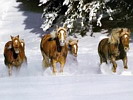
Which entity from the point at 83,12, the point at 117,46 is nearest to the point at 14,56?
the point at 117,46

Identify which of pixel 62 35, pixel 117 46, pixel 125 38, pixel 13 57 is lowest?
pixel 13 57

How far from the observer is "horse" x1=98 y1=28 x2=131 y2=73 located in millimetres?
11742

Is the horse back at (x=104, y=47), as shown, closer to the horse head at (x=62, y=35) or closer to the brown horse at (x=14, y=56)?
the horse head at (x=62, y=35)

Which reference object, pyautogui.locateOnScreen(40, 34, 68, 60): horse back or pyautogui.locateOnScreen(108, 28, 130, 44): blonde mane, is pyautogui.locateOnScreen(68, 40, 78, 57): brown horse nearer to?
pyautogui.locateOnScreen(40, 34, 68, 60): horse back

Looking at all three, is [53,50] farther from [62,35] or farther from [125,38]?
[125,38]

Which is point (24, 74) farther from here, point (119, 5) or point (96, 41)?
point (119, 5)

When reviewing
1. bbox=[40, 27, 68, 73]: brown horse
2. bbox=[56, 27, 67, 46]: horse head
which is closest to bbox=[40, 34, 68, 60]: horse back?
bbox=[40, 27, 68, 73]: brown horse

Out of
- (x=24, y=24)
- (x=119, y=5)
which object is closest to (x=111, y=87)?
(x=119, y=5)

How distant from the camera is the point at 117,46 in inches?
481

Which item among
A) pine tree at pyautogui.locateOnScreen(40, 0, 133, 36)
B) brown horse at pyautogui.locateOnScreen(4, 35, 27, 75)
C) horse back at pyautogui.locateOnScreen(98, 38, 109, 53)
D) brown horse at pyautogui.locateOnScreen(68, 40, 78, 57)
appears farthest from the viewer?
pine tree at pyautogui.locateOnScreen(40, 0, 133, 36)

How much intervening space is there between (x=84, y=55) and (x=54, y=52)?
5837mm

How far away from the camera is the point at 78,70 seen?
1341cm

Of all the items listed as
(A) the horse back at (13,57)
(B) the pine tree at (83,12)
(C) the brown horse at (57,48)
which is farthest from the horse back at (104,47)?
(B) the pine tree at (83,12)

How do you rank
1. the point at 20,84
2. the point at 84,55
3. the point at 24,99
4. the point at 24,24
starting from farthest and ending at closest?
the point at 24,24
the point at 84,55
the point at 20,84
the point at 24,99
